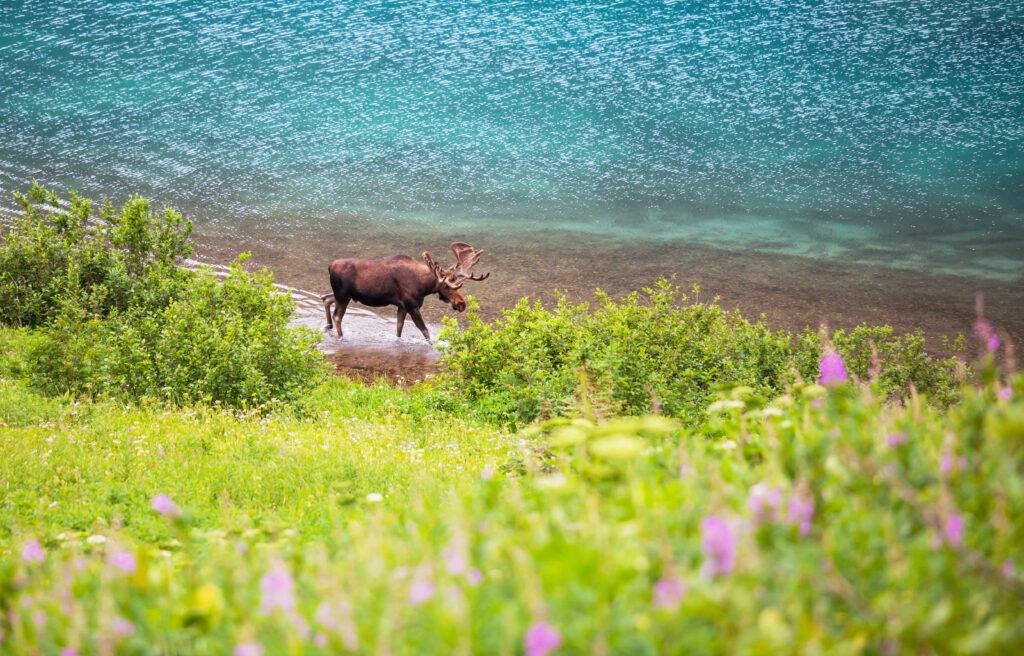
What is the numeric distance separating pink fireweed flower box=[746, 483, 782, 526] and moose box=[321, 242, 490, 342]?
1670 cm

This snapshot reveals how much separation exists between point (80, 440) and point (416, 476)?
404 centimetres

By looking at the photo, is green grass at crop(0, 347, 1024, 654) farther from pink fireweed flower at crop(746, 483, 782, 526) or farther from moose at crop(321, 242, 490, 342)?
moose at crop(321, 242, 490, 342)

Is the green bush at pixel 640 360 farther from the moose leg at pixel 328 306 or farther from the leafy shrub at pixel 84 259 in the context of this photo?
the leafy shrub at pixel 84 259

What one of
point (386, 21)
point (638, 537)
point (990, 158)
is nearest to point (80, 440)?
point (638, 537)

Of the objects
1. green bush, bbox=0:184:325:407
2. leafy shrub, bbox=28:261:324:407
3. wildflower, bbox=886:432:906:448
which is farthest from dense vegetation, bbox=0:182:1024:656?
green bush, bbox=0:184:325:407

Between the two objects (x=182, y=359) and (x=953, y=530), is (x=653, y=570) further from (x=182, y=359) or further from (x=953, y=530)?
(x=182, y=359)

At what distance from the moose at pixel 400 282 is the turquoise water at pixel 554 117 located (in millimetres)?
11195

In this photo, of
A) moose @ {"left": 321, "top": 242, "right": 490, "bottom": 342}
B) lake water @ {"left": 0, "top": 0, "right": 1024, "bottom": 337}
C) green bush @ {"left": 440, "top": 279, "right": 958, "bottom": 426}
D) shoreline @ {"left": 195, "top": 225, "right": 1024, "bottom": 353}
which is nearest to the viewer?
green bush @ {"left": 440, "top": 279, "right": 958, "bottom": 426}

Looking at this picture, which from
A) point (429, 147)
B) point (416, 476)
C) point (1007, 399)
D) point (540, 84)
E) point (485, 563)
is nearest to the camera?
point (485, 563)

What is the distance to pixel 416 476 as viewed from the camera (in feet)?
30.2

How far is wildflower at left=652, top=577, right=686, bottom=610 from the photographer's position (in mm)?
2658

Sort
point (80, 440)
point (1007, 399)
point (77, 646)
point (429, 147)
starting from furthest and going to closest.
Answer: point (429, 147)
point (80, 440)
point (1007, 399)
point (77, 646)

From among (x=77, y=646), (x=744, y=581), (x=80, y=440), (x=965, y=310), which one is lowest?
(x=965, y=310)

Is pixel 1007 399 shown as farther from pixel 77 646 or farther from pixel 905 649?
pixel 77 646
